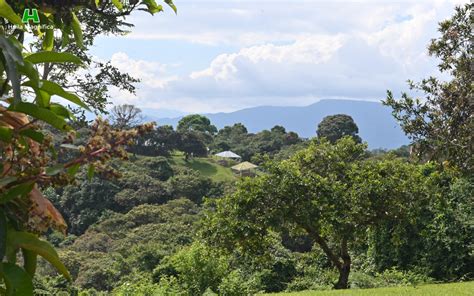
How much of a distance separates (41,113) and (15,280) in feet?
0.88

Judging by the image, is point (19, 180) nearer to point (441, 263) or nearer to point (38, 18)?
point (38, 18)

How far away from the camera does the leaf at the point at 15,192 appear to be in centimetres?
88

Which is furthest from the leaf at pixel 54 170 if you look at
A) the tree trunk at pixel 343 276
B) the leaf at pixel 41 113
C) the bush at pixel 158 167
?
the bush at pixel 158 167

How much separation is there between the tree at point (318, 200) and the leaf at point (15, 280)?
9.52 m

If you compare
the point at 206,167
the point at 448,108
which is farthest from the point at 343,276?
the point at 206,167

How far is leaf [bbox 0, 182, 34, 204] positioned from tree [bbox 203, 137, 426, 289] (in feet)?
31.2

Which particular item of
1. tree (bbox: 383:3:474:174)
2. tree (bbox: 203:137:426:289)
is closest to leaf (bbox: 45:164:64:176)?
tree (bbox: 383:3:474:174)

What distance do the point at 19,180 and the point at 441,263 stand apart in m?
14.5

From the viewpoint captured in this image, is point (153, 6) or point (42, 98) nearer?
point (42, 98)

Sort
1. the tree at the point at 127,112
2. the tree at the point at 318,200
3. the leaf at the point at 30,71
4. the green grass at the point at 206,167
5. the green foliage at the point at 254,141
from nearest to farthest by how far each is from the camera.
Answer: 1. the leaf at the point at 30,71
2. the tree at the point at 318,200
3. the green grass at the point at 206,167
4. the tree at the point at 127,112
5. the green foliage at the point at 254,141

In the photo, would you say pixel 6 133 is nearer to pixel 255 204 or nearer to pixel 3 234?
pixel 3 234

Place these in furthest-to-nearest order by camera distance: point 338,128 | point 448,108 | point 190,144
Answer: point 338,128, point 190,144, point 448,108

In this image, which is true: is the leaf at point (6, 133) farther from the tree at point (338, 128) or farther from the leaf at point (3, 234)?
the tree at point (338, 128)

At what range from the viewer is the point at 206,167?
48.5 metres
